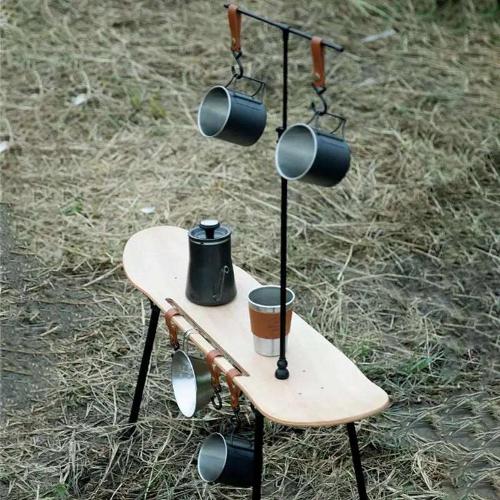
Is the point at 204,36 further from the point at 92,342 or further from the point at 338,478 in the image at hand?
the point at 338,478

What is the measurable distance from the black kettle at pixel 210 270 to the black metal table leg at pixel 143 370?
19 centimetres

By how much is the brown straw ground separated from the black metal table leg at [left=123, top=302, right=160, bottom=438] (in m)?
0.06

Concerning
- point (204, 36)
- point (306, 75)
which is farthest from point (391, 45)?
point (204, 36)

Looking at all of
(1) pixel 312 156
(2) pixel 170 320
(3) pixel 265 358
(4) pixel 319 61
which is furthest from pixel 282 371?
(4) pixel 319 61

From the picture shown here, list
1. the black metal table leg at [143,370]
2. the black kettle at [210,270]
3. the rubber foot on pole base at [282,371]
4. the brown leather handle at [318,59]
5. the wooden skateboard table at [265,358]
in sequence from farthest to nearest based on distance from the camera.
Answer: the black metal table leg at [143,370]
the black kettle at [210,270]
the rubber foot on pole base at [282,371]
the wooden skateboard table at [265,358]
the brown leather handle at [318,59]

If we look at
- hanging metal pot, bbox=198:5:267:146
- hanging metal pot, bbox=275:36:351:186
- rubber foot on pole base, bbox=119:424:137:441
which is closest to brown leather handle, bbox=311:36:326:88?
hanging metal pot, bbox=275:36:351:186

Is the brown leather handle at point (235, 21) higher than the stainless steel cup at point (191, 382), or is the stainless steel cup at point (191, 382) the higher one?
the brown leather handle at point (235, 21)

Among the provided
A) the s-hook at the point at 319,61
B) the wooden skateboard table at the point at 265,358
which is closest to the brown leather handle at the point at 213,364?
the wooden skateboard table at the point at 265,358

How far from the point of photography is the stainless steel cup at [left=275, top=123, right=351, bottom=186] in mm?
1938

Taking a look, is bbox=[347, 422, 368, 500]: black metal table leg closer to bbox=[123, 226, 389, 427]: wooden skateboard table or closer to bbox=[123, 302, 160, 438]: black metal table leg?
bbox=[123, 226, 389, 427]: wooden skateboard table

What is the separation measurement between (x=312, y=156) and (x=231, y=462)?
33.8 inches

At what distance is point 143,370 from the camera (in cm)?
281

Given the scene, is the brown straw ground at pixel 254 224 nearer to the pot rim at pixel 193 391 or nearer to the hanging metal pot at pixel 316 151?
the pot rim at pixel 193 391

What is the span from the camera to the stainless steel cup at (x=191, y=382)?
243cm
